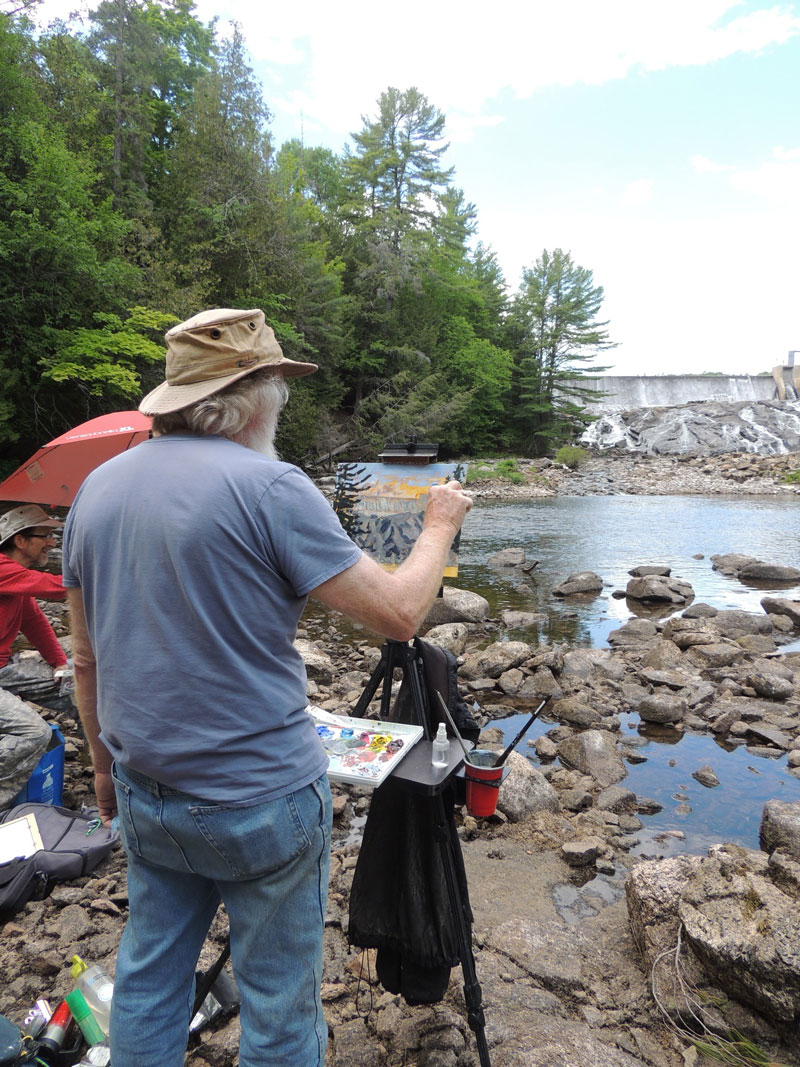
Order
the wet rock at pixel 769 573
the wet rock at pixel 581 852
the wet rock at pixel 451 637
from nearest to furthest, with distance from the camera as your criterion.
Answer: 1. the wet rock at pixel 581 852
2. the wet rock at pixel 451 637
3. the wet rock at pixel 769 573

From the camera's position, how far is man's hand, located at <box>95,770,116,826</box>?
169cm

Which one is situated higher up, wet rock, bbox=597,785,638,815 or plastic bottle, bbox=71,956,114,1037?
plastic bottle, bbox=71,956,114,1037

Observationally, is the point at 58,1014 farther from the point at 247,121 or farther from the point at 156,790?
the point at 247,121

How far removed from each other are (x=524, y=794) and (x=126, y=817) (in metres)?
3.15

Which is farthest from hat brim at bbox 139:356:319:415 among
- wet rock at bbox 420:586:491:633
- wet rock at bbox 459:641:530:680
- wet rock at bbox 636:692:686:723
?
wet rock at bbox 420:586:491:633

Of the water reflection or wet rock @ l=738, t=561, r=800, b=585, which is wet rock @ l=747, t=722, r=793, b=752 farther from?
wet rock @ l=738, t=561, r=800, b=585

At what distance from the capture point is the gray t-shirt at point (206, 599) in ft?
3.90

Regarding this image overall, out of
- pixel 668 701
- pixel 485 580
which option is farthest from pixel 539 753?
pixel 485 580

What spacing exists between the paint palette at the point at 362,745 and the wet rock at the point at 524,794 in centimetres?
208

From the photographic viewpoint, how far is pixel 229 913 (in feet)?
4.40

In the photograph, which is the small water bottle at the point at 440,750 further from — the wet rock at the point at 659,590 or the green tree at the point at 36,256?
the green tree at the point at 36,256

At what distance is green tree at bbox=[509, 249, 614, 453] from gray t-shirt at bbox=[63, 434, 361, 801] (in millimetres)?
40308

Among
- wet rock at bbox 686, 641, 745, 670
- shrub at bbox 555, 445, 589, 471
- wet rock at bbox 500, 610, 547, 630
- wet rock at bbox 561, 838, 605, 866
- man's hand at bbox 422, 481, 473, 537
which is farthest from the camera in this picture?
shrub at bbox 555, 445, 589, 471

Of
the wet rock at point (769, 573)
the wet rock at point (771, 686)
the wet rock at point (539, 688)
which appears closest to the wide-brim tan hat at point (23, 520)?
the wet rock at point (539, 688)
